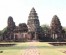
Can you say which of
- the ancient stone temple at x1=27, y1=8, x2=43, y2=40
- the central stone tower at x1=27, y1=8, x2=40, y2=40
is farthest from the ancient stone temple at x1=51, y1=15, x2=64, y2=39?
the central stone tower at x1=27, y1=8, x2=40, y2=40

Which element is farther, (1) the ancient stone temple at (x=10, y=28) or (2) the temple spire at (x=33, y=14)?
(2) the temple spire at (x=33, y=14)

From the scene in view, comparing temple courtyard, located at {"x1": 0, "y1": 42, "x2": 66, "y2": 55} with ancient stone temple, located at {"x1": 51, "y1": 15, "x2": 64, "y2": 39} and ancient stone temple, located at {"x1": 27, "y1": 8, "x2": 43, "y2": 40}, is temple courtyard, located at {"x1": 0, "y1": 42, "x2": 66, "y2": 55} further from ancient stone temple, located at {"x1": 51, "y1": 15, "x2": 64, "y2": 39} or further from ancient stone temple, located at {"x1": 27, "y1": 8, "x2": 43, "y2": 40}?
ancient stone temple, located at {"x1": 27, "y1": 8, "x2": 43, "y2": 40}

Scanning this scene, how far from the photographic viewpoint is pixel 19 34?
8525 cm

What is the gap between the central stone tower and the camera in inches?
3290

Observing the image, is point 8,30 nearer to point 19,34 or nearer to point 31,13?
point 19,34

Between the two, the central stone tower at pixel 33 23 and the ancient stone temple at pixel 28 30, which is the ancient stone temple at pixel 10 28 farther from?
the central stone tower at pixel 33 23

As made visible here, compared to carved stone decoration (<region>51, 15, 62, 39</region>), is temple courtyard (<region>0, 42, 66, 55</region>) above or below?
below

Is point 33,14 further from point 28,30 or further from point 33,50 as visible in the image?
point 33,50

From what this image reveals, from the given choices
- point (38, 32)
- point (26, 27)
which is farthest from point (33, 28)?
point (26, 27)

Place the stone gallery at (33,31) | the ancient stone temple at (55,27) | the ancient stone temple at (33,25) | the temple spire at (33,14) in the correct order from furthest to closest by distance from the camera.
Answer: the temple spire at (33,14)
the ancient stone temple at (33,25)
the stone gallery at (33,31)
the ancient stone temple at (55,27)

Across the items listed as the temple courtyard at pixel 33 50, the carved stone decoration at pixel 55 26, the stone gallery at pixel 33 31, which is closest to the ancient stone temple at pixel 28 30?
the stone gallery at pixel 33 31

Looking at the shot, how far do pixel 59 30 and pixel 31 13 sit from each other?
11145 mm

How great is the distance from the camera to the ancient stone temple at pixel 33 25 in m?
83.2

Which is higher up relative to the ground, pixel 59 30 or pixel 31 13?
pixel 31 13
